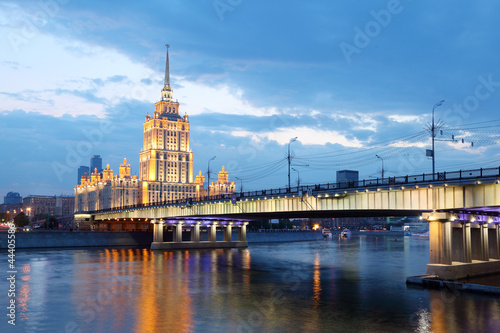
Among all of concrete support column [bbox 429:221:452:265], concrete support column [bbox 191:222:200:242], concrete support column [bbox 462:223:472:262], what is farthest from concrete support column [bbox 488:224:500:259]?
concrete support column [bbox 191:222:200:242]

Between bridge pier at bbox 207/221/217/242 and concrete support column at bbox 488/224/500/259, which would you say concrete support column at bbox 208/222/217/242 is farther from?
concrete support column at bbox 488/224/500/259

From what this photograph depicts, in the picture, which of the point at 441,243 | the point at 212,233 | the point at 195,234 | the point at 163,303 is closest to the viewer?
the point at 163,303

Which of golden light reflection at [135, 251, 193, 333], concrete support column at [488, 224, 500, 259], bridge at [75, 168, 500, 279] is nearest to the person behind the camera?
golden light reflection at [135, 251, 193, 333]

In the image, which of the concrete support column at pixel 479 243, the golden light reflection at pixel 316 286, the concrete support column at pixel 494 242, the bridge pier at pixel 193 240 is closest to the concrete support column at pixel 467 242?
the concrete support column at pixel 479 243

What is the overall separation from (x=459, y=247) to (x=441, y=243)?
14.2 ft

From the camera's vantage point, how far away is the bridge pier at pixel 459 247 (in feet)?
159

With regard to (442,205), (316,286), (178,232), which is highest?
(442,205)

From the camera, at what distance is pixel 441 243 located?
48.7m

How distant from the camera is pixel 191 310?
1293 inches

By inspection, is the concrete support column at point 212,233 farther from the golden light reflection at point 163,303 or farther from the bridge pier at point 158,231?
the golden light reflection at point 163,303

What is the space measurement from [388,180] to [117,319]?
112 feet

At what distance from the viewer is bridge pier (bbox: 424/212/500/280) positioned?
48406 mm

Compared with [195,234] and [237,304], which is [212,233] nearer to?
[195,234]

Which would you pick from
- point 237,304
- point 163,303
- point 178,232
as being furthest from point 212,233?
point 237,304
